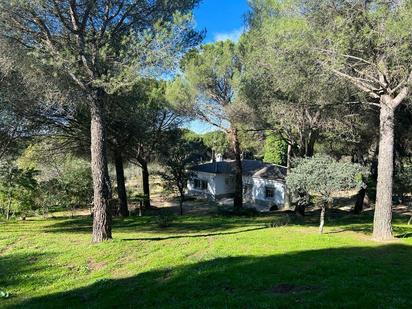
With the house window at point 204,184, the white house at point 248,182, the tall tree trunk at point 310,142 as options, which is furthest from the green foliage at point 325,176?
the house window at point 204,184

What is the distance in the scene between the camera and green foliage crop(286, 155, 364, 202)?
533 inches

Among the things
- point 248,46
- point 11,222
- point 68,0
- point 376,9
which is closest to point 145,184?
point 11,222

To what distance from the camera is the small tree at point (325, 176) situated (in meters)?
13.5

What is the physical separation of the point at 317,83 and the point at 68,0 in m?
9.35

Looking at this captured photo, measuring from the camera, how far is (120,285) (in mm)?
8562

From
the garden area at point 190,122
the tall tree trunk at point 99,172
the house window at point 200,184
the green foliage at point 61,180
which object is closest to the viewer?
the garden area at point 190,122

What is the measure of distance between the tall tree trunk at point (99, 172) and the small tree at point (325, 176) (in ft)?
20.8

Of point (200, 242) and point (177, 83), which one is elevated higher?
point (177, 83)

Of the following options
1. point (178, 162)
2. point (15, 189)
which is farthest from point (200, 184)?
point (15, 189)

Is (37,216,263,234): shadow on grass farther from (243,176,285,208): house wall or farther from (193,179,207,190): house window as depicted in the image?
(193,179,207,190): house window

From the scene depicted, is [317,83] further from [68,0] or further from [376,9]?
[68,0]

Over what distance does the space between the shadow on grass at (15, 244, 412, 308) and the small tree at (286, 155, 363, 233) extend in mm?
3526

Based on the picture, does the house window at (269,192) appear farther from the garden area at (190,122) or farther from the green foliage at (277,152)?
the green foliage at (277,152)

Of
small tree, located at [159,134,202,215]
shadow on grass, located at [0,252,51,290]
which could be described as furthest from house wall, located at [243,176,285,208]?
shadow on grass, located at [0,252,51,290]
